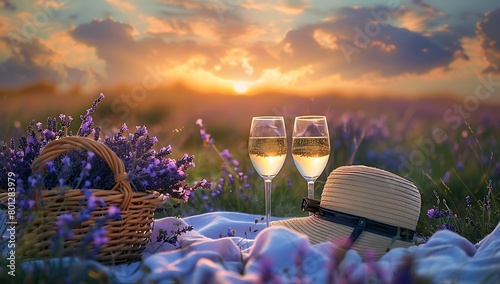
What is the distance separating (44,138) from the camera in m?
3.16

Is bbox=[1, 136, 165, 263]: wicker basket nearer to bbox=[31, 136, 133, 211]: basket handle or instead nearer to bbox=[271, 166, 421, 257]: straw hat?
bbox=[31, 136, 133, 211]: basket handle

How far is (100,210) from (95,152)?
26 centimetres

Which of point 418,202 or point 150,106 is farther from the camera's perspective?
point 150,106

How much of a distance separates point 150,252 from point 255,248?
901 millimetres

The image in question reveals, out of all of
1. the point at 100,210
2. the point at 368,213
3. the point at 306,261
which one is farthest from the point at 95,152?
the point at 368,213

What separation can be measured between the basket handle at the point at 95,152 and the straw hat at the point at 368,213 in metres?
1.00

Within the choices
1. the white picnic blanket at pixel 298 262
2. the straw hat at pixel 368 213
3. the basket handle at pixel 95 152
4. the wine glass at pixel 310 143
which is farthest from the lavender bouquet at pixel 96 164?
the straw hat at pixel 368 213

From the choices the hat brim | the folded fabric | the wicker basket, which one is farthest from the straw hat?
the wicker basket

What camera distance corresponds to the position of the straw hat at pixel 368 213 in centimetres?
312

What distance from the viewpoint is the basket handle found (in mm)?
2729

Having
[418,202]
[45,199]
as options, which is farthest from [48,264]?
[418,202]

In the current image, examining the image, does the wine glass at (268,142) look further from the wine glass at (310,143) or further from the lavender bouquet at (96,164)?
the lavender bouquet at (96,164)

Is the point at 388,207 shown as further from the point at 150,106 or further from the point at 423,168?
the point at 150,106

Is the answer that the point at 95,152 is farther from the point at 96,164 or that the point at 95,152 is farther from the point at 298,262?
the point at 298,262
